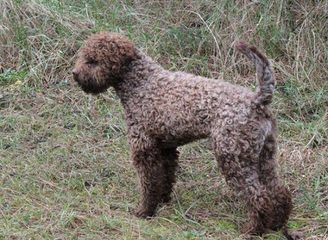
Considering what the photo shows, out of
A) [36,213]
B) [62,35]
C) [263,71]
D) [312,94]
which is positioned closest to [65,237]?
[36,213]

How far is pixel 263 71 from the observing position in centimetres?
449

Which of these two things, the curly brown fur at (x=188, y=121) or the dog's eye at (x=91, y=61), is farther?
the dog's eye at (x=91, y=61)

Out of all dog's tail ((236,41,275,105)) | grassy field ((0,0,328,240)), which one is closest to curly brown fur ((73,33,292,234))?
dog's tail ((236,41,275,105))

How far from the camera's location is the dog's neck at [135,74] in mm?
5086

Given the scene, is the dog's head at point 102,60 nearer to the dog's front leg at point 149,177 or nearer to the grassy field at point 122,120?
the dog's front leg at point 149,177

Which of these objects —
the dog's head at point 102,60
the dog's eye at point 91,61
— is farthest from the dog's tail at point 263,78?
the dog's eye at point 91,61

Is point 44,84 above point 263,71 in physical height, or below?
below

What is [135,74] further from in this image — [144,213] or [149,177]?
[144,213]

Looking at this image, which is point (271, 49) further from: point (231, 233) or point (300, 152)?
point (231, 233)

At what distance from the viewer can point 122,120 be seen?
261 inches

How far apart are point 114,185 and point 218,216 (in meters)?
0.97

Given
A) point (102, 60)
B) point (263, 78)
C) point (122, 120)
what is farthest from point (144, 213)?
point (122, 120)

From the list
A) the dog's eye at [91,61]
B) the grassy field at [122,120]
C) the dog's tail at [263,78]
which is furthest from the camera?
the dog's eye at [91,61]

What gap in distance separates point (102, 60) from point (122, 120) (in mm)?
1679
